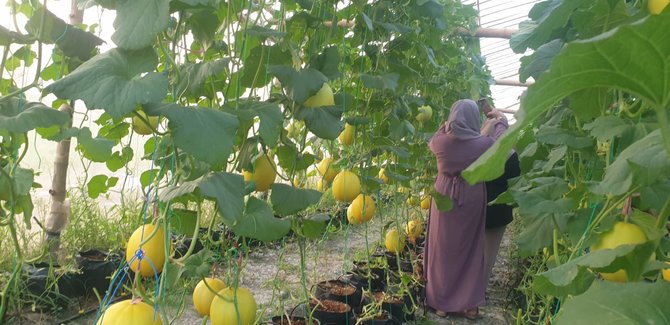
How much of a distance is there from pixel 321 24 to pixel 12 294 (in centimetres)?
208

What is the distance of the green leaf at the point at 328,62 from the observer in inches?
60.8

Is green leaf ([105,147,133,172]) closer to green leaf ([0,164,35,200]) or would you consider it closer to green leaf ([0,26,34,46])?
green leaf ([0,164,35,200])

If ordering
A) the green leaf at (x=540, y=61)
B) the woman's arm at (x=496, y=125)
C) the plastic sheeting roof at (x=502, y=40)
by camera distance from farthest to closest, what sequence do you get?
1. the plastic sheeting roof at (x=502, y=40)
2. the woman's arm at (x=496, y=125)
3. the green leaf at (x=540, y=61)

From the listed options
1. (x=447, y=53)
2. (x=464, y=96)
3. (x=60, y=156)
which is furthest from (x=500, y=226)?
(x=60, y=156)

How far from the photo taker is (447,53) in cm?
337

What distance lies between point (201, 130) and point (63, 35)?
0.37 m

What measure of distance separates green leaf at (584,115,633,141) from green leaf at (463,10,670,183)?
1.62ft

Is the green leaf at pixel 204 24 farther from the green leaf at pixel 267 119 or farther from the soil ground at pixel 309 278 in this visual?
the soil ground at pixel 309 278

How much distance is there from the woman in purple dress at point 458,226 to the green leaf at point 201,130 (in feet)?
8.28

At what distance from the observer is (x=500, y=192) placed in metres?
3.38

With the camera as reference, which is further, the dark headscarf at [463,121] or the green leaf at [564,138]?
the dark headscarf at [463,121]

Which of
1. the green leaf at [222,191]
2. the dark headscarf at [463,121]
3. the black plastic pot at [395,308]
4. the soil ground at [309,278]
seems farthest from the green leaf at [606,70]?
the dark headscarf at [463,121]

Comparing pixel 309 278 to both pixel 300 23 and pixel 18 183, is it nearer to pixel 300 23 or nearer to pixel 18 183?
pixel 300 23

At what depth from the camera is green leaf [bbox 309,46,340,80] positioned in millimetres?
1544
